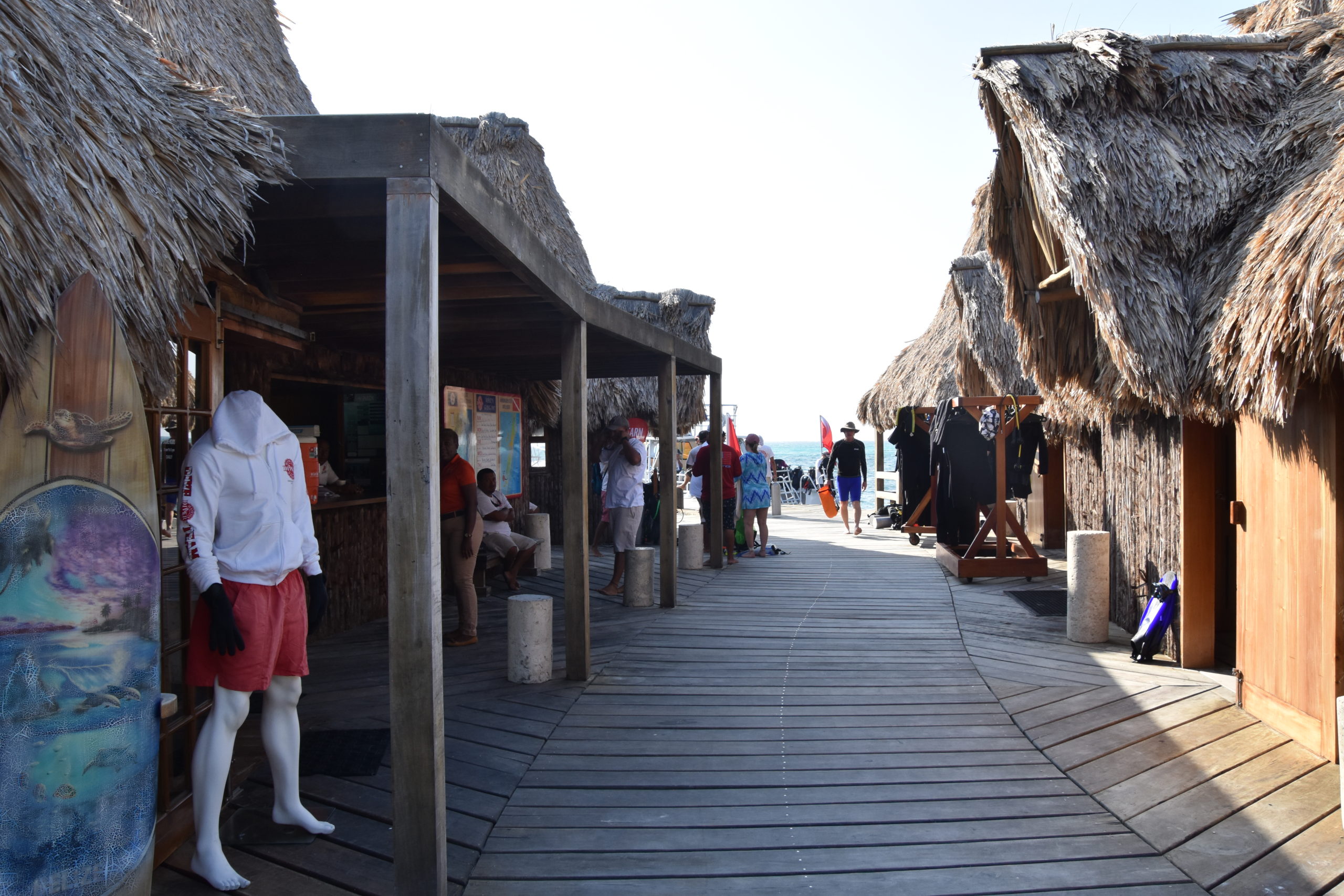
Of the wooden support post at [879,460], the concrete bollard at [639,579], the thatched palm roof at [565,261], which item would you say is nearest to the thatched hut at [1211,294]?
the concrete bollard at [639,579]

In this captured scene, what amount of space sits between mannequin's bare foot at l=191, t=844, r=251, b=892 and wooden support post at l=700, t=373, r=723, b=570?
7728mm

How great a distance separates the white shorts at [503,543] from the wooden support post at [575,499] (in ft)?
10.9

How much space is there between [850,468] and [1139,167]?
884 centimetres

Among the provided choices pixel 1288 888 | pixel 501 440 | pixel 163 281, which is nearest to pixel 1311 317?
pixel 1288 888

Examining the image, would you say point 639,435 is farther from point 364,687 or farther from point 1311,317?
point 1311,317

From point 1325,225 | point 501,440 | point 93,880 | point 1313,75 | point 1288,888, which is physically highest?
point 1313,75

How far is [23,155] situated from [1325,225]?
498 cm

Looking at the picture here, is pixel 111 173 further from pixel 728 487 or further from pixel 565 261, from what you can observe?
pixel 565 261

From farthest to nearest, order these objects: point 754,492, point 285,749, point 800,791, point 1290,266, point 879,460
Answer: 1. point 879,460
2. point 754,492
3. point 1290,266
4. point 800,791
5. point 285,749

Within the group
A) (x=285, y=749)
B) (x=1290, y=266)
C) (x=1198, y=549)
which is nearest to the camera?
(x=285, y=749)

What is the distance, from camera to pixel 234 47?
6.72 m

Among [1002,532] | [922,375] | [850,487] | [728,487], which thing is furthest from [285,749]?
[922,375]

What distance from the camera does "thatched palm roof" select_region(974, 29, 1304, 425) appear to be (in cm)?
532

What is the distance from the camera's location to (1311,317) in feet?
12.8
